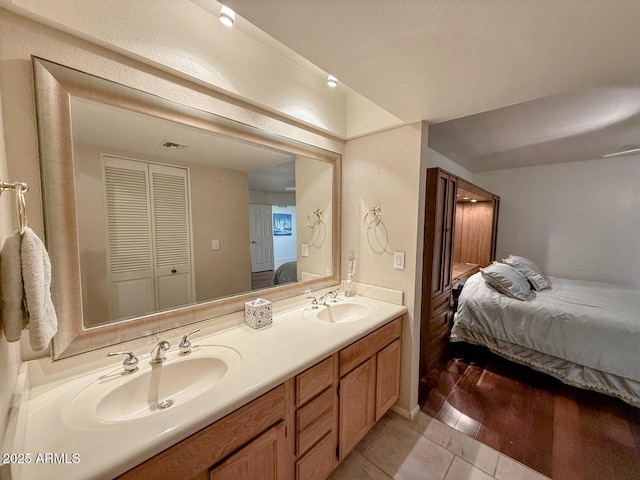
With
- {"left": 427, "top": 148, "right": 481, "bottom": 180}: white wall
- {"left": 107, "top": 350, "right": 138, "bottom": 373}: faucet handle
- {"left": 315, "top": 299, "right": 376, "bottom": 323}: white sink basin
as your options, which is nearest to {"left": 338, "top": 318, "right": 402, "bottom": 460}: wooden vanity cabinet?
{"left": 315, "top": 299, "right": 376, "bottom": 323}: white sink basin

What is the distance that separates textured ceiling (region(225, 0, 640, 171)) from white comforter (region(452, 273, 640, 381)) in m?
1.76

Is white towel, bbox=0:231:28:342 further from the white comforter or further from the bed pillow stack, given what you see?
the bed pillow stack

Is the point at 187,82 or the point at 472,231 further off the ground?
the point at 187,82

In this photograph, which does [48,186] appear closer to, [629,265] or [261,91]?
[261,91]

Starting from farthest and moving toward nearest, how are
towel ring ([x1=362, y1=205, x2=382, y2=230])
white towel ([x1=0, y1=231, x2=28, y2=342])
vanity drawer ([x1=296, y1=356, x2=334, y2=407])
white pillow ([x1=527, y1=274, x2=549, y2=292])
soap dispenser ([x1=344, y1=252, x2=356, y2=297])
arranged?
white pillow ([x1=527, y1=274, x2=549, y2=292]), soap dispenser ([x1=344, y1=252, x2=356, y2=297]), towel ring ([x1=362, y1=205, x2=382, y2=230]), vanity drawer ([x1=296, y1=356, x2=334, y2=407]), white towel ([x1=0, y1=231, x2=28, y2=342])

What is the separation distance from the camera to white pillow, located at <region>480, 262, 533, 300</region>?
→ 97.7 inches

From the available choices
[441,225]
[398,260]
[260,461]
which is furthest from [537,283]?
[260,461]

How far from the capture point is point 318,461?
122cm

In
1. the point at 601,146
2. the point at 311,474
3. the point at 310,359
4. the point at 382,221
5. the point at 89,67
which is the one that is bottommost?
the point at 311,474

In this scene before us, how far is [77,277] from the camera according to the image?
0.95 meters

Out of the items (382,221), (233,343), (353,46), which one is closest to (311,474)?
(233,343)

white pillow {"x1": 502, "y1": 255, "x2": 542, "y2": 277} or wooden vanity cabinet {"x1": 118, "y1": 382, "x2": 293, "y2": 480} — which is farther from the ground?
white pillow {"x1": 502, "y1": 255, "x2": 542, "y2": 277}

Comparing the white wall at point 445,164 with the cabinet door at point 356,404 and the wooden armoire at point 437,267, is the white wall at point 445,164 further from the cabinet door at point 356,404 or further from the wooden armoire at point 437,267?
the cabinet door at point 356,404

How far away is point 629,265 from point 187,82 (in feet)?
18.0
